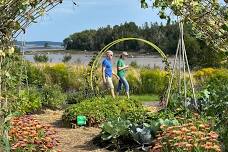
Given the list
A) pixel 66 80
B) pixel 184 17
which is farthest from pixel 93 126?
pixel 66 80

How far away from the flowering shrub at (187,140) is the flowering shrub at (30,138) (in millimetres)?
1312

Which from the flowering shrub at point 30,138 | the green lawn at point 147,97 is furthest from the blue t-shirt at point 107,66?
the flowering shrub at point 30,138

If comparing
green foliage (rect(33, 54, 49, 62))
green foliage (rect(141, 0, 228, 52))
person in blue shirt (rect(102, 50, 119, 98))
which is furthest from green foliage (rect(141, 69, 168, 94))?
green foliage (rect(141, 0, 228, 52))

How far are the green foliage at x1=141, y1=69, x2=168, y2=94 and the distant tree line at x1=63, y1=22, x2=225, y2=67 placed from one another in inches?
226

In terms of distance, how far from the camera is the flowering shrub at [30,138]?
633 centimetres

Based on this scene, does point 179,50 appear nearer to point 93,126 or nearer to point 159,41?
point 93,126

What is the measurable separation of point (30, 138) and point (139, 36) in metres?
26.2

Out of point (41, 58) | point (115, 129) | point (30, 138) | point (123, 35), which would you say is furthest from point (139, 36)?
point (30, 138)

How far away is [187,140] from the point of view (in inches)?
243

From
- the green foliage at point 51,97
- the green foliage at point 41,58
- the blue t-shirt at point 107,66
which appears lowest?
the green foliage at point 51,97

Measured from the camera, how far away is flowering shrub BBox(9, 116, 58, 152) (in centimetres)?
633

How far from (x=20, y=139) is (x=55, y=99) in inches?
311

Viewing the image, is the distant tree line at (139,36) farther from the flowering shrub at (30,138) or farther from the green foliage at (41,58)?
the flowering shrub at (30,138)

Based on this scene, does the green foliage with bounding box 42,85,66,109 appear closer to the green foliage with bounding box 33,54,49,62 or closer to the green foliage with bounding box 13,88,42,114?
the green foliage with bounding box 13,88,42,114
